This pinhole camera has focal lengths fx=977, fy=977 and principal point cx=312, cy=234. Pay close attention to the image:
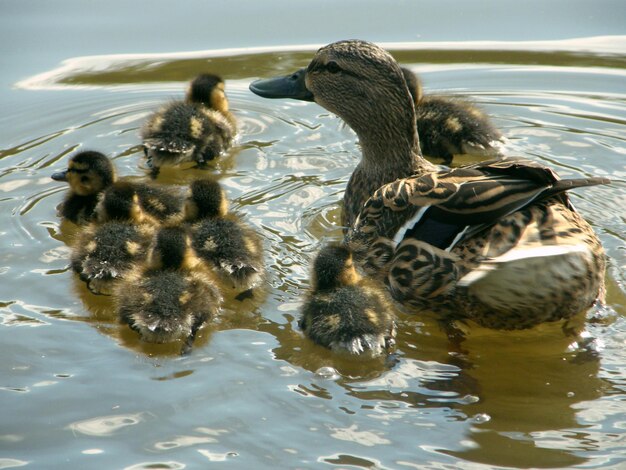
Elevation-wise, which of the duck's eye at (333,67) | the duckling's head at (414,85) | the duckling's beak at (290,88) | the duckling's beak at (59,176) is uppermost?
the duck's eye at (333,67)

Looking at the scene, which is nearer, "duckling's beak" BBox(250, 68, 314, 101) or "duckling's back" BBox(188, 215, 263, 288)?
"duckling's back" BBox(188, 215, 263, 288)

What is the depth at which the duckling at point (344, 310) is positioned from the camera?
144 inches

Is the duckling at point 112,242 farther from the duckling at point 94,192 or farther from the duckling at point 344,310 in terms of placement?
the duckling at point 344,310

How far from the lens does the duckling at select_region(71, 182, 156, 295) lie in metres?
4.17

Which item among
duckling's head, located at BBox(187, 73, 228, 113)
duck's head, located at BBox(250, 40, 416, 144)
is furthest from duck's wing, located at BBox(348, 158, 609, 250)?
duckling's head, located at BBox(187, 73, 228, 113)

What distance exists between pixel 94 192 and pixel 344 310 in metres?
1.68

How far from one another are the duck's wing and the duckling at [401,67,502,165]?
154 cm

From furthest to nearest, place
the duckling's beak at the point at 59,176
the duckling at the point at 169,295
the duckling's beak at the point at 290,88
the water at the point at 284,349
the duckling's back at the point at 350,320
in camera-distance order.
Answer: the duckling's beak at the point at 290,88, the duckling's beak at the point at 59,176, the duckling at the point at 169,295, the duckling's back at the point at 350,320, the water at the point at 284,349

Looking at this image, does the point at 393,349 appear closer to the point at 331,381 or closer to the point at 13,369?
the point at 331,381

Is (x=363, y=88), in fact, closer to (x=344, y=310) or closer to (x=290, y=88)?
(x=290, y=88)

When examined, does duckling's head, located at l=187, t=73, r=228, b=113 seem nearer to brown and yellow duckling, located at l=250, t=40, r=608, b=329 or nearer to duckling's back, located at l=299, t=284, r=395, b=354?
brown and yellow duckling, located at l=250, t=40, r=608, b=329

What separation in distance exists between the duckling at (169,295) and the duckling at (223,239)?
0.52 ft

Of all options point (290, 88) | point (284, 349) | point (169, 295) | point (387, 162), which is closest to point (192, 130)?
point (290, 88)

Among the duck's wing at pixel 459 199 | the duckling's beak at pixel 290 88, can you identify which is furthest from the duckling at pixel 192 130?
the duck's wing at pixel 459 199
